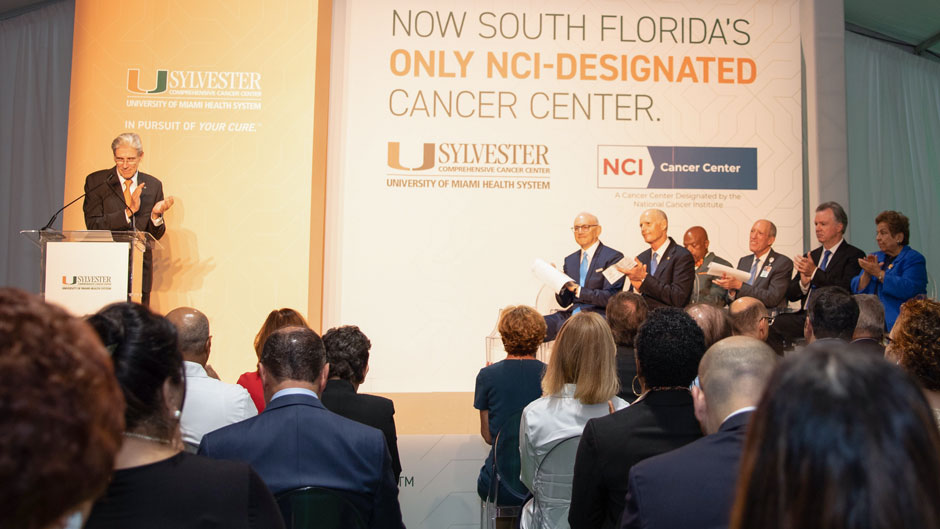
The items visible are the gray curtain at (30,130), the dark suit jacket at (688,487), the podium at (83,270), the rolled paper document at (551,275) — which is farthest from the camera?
the gray curtain at (30,130)

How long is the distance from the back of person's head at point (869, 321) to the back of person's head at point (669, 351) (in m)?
1.57

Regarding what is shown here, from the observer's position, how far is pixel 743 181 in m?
7.23

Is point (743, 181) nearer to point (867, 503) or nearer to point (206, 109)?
point (206, 109)

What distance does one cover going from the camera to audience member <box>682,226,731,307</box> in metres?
6.50

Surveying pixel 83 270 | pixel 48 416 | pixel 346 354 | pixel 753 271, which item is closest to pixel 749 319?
pixel 346 354

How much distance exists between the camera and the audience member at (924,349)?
216cm

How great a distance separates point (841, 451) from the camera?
68cm

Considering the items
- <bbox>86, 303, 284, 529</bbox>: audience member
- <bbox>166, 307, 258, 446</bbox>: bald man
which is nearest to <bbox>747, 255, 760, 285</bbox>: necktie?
<bbox>166, 307, 258, 446</bbox>: bald man

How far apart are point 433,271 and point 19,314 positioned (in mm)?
6344

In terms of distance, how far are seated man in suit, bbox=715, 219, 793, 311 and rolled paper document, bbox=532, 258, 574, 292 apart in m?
1.24

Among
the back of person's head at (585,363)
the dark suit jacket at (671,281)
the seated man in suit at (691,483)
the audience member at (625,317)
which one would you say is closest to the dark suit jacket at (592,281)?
the dark suit jacket at (671,281)

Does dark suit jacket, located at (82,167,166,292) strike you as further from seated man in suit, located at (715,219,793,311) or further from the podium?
seated man in suit, located at (715,219,793,311)

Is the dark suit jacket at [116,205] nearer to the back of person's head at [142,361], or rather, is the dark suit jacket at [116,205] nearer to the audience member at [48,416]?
the back of person's head at [142,361]

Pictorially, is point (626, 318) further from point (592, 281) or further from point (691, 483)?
point (592, 281)
